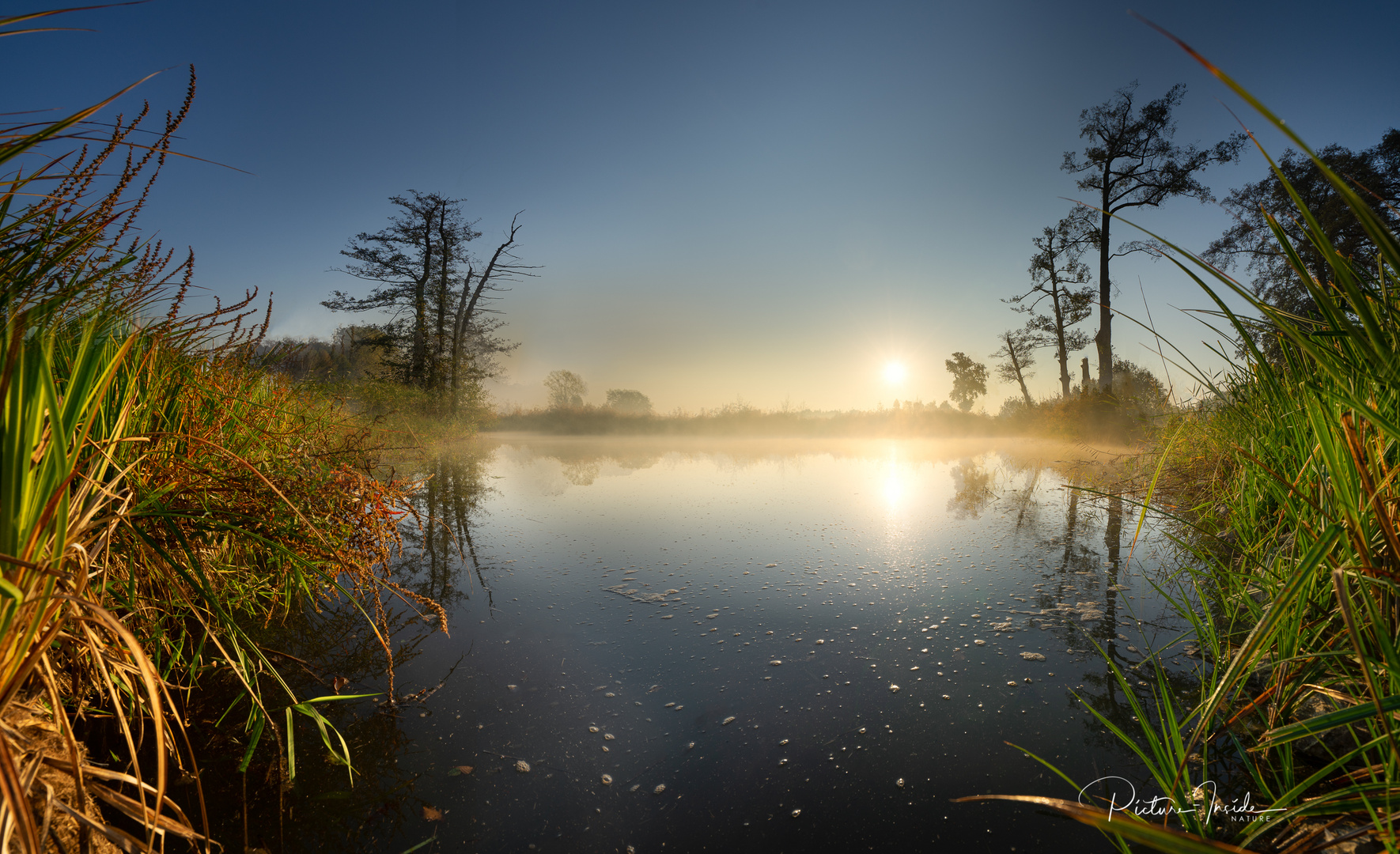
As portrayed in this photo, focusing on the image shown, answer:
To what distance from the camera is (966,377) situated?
26.6m

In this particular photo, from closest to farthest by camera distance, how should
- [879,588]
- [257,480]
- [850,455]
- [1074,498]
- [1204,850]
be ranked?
[1204,850] < [257,480] < [879,588] < [1074,498] < [850,455]

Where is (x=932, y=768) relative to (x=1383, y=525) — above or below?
below

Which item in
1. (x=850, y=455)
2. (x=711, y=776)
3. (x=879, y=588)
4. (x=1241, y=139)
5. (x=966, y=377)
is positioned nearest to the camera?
(x=711, y=776)

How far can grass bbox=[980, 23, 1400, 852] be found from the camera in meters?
0.70

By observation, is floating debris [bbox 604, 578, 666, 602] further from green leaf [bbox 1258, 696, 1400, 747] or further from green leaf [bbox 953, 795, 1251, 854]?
green leaf [bbox 953, 795, 1251, 854]

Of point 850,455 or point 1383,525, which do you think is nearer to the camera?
point 1383,525

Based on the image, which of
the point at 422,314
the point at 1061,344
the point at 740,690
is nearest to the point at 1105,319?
the point at 1061,344

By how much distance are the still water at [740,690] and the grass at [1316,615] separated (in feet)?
1.23

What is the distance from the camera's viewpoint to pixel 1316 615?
4.16 ft


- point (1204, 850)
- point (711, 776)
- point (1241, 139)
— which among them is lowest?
point (711, 776)

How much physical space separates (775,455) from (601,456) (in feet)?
11.9

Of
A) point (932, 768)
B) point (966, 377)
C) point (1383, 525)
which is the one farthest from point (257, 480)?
point (966, 377)

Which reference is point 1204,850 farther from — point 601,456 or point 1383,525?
point 601,456

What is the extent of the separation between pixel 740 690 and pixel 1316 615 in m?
1.56
